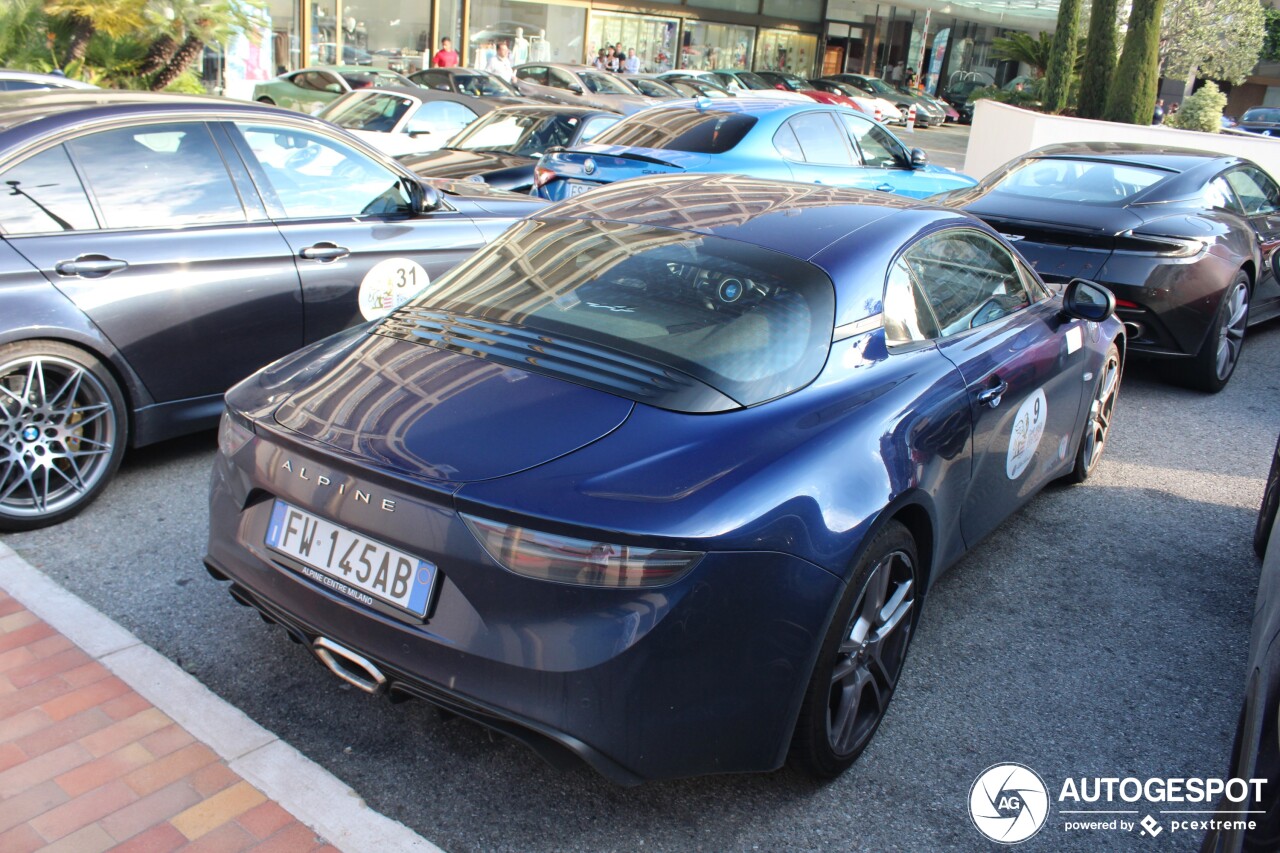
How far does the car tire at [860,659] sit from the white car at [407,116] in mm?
9639

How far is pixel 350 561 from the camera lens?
2541 mm

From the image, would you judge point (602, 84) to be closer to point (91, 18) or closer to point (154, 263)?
point (91, 18)

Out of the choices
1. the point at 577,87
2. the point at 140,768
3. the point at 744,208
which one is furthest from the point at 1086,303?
the point at 577,87

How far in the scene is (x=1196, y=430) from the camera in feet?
20.5

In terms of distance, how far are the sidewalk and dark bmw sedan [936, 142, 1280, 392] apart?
5.21 metres

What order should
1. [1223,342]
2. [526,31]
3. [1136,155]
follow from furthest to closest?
1. [526,31]
2. [1136,155]
3. [1223,342]

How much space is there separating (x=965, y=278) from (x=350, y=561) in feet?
7.88

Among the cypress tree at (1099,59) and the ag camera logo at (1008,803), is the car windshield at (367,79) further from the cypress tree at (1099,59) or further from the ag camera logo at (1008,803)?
the ag camera logo at (1008,803)

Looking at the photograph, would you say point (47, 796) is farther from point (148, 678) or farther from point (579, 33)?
point (579, 33)

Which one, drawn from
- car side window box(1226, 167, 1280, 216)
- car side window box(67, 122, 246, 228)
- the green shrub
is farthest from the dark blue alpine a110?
the green shrub

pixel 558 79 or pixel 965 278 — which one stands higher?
pixel 558 79

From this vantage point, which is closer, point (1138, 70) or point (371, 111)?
point (371, 111)

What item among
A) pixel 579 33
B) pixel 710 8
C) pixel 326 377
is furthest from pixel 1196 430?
pixel 710 8

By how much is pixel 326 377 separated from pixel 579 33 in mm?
30909
